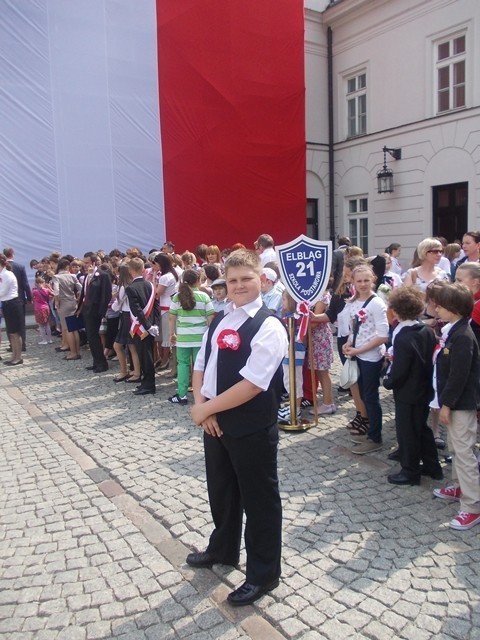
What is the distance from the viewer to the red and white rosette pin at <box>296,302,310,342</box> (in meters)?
5.23

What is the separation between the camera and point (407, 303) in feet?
13.1

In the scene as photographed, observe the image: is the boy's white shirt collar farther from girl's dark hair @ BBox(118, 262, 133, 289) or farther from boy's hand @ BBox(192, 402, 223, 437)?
girl's dark hair @ BBox(118, 262, 133, 289)

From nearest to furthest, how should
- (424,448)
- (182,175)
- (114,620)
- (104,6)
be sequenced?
1. (114,620)
2. (424,448)
3. (104,6)
4. (182,175)

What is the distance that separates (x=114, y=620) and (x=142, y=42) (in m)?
15.7

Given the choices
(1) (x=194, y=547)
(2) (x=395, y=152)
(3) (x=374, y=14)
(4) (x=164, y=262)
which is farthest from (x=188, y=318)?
(3) (x=374, y=14)

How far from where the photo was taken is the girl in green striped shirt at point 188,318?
631cm

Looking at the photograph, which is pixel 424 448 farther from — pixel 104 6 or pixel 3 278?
pixel 104 6

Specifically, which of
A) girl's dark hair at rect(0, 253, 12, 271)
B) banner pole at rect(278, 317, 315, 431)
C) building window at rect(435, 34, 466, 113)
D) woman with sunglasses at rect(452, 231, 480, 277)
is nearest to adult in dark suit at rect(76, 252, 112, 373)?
girl's dark hair at rect(0, 253, 12, 271)

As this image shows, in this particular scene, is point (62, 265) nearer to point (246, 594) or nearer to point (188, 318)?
point (188, 318)

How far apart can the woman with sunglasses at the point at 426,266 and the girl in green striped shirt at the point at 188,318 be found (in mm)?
2359

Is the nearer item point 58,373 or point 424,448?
point 424,448

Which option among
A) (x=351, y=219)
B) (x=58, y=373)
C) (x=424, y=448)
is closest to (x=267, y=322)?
(x=424, y=448)

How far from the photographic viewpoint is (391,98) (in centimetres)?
1600

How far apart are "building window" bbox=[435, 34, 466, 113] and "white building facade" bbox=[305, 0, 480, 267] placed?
0.09 feet
